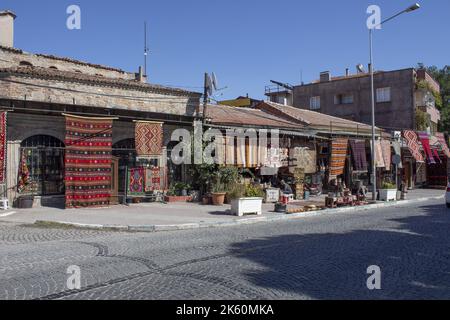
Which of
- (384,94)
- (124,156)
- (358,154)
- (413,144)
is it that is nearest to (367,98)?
(384,94)

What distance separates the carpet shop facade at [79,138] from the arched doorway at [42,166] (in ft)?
0.11

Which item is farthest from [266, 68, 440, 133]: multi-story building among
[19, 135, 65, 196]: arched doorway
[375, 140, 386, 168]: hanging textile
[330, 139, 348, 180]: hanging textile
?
[19, 135, 65, 196]: arched doorway

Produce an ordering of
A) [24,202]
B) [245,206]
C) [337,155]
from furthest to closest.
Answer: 1. [337,155]
2. [24,202]
3. [245,206]

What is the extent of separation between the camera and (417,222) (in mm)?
13742

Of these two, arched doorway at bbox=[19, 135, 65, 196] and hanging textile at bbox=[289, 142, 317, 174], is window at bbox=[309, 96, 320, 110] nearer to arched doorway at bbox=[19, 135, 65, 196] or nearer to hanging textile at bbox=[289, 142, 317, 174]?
hanging textile at bbox=[289, 142, 317, 174]

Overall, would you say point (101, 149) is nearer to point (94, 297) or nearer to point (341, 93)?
point (94, 297)

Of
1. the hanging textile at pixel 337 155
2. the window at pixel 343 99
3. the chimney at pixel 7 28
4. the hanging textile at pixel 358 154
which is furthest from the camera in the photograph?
the window at pixel 343 99

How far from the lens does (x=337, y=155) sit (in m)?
24.7

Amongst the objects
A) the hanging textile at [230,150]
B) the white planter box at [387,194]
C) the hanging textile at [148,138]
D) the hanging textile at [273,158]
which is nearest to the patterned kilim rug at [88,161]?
the hanging textile at [148,138]

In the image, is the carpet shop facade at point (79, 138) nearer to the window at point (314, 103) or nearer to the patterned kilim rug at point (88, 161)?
the patterned kilim rug at point (88, 161)

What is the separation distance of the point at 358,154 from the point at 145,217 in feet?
52.3

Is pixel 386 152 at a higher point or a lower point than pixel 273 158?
higher

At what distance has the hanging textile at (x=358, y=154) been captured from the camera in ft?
84.9

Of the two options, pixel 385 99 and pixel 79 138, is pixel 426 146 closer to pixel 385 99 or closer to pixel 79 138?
pixel 385 99
